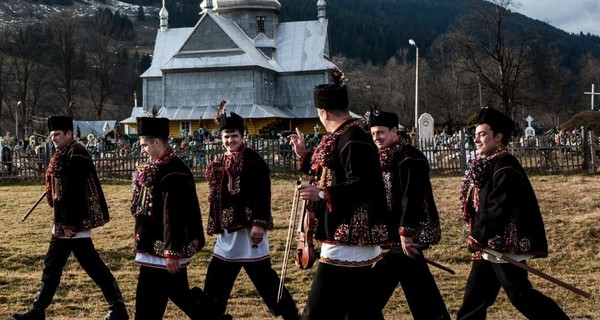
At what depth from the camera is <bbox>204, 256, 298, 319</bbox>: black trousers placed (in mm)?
7379

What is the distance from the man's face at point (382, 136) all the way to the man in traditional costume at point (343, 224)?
1.61 metres

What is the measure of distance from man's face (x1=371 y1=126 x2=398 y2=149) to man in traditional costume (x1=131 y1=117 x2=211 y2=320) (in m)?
1.75

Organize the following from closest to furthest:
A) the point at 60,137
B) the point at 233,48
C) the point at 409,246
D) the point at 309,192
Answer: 1. the point at 309,192
2. the point at 409,246
3. the point at 60,137
4. the point at 233,48

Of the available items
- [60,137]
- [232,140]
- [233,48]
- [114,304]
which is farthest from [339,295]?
[233,48]

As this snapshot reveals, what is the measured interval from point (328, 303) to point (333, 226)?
0.54 m

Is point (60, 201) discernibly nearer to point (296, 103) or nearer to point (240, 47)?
point (240, 47)

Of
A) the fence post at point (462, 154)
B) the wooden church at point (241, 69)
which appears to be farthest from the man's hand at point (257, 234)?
the wooden church at point (241, 69)

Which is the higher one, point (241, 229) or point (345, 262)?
point (241, 229)

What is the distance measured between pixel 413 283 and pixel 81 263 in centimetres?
330

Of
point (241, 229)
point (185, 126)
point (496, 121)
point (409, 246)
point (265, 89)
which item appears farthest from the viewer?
point (265, 89)

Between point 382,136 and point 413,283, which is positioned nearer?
point 413,283

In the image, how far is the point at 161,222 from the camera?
22.1ft

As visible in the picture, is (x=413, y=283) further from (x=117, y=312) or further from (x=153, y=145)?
(x=117, y=312)

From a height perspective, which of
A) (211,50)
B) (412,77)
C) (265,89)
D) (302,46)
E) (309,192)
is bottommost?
(309,192)
